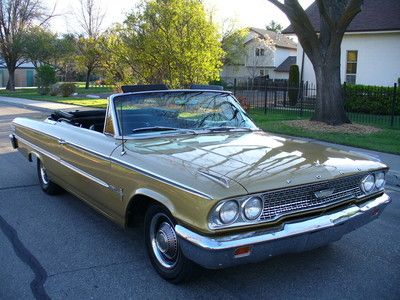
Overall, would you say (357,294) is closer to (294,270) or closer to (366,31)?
(294,270)

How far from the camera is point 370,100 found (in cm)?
1777

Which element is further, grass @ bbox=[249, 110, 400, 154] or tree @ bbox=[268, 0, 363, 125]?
tree @ bbox=[268, 0, 363, 125]

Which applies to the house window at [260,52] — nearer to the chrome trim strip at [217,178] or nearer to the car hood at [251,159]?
the car hood at [251,159]

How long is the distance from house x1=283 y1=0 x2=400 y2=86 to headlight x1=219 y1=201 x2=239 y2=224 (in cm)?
1968

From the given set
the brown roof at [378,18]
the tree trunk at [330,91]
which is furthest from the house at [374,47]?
the tree trunk at [330,91]

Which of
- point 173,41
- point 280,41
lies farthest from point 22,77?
point 173,41

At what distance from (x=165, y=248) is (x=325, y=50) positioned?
11225mm

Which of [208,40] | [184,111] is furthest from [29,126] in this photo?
[208,40]

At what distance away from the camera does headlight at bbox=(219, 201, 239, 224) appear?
3134 millimetres

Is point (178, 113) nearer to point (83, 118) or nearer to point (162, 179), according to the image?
point (162, 179)

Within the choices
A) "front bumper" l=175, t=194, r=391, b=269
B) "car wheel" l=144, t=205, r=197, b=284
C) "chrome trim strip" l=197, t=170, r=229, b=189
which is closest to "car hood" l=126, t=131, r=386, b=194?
"chrome trim strip" l=197, t=170, r=229, b=189

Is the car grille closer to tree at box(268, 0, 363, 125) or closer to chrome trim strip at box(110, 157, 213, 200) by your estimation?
chrome trim strip at box(110, 157, 213, 200)

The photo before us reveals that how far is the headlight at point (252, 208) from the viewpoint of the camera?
3.20 meters

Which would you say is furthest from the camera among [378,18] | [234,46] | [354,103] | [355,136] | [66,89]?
[234,46]
